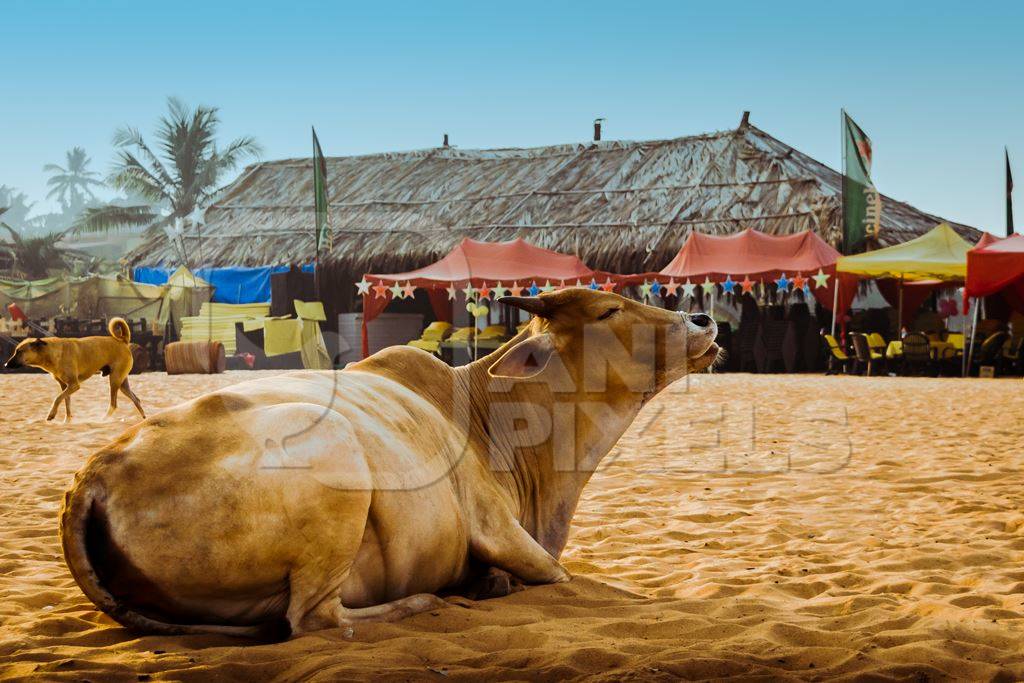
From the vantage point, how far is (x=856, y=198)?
24188mm

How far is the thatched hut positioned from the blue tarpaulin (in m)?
1.09

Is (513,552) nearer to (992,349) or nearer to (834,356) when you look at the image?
(992,349)

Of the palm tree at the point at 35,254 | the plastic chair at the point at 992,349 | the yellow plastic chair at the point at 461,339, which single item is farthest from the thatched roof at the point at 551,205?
the palm tree at the point at 35,254

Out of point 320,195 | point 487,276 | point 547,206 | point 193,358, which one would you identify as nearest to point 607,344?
point 487,276

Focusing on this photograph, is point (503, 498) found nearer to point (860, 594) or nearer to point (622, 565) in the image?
point (622, 565)

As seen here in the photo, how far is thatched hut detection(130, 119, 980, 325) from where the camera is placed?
26.2 m

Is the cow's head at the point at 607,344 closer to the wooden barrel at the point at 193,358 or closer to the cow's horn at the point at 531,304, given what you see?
the cow's horn at the point at 531,304

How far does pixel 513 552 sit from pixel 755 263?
Result: 1947cm

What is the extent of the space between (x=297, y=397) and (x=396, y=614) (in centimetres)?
81

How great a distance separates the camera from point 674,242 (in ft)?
84.4

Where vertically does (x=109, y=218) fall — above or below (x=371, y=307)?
above

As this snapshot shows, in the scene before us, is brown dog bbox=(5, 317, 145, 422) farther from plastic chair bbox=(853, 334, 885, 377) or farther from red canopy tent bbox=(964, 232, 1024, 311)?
red canopy tent bbox=(964, 232, 1024, 311)

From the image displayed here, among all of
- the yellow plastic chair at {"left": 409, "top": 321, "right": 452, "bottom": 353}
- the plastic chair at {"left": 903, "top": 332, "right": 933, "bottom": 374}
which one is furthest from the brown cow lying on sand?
the yellow plastic chair at {"left": 409, "top": 321, "right": 452, "bottom": 353}

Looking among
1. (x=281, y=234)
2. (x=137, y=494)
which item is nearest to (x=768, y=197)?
(x=281, y=234)
